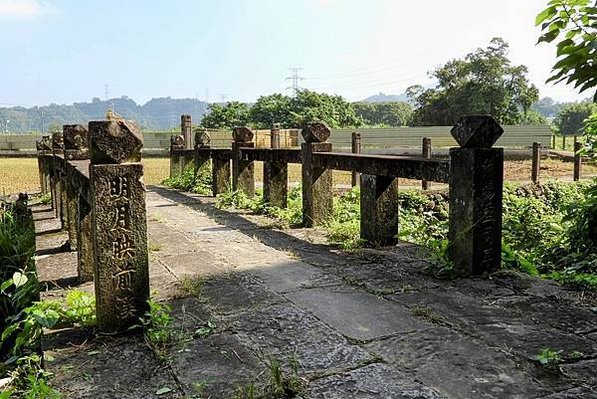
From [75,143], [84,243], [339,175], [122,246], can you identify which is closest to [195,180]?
[75,143]

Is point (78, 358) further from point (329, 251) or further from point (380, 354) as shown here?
point (329, 251)

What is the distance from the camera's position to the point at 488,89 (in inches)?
1506

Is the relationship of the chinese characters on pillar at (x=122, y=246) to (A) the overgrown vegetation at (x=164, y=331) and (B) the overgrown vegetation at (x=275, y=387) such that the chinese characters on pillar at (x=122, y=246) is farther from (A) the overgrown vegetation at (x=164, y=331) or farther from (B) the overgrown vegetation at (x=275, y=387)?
(B) the overgrown vegetation at (x=275, y=387)

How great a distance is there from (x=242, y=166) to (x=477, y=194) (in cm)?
512

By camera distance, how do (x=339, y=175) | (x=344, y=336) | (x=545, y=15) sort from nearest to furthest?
1. (x=344, y=336)
2. (x=545, y=15)
3. (x=339, y=175)

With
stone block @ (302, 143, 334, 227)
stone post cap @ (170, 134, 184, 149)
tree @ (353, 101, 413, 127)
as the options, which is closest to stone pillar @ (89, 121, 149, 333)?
stone block @ (302, 143, 334, 227)

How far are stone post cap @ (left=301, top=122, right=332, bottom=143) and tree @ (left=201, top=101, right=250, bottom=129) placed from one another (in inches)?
1327

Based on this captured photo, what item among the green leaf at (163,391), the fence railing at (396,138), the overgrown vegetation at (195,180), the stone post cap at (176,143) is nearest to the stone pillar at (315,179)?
the green leaf at (163,391)

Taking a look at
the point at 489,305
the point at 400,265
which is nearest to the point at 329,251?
the point at 400,265

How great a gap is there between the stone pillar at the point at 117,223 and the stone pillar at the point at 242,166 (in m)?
5.51

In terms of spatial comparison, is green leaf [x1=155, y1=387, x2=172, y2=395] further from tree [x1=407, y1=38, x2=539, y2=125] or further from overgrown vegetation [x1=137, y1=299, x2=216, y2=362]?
tree [x1=407, y1=38, x2=539, y2=125]

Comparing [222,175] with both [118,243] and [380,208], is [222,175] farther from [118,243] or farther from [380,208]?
[118,243]

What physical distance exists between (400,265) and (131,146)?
7.29 feet

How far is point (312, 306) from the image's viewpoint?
3197 millimetres
